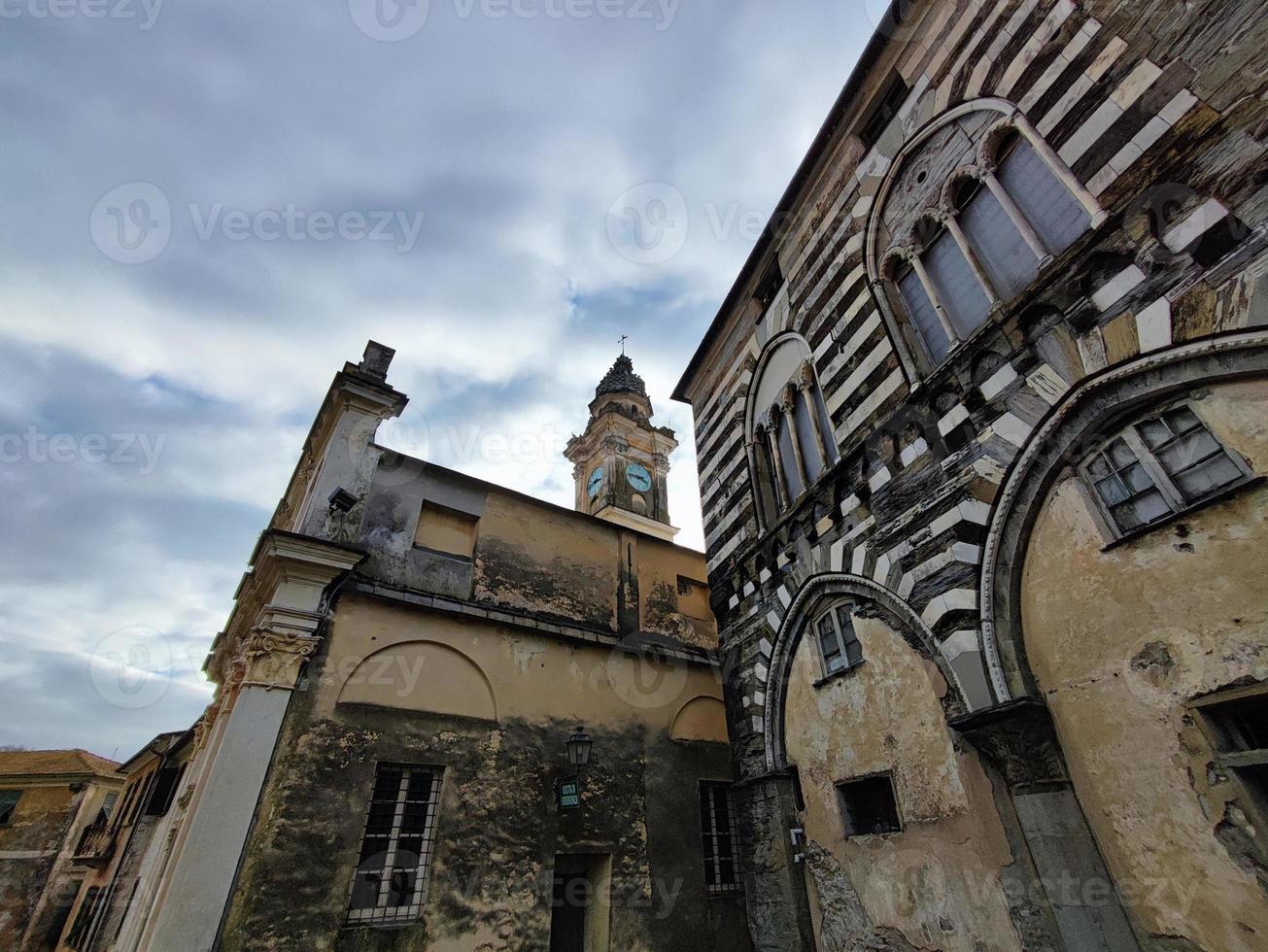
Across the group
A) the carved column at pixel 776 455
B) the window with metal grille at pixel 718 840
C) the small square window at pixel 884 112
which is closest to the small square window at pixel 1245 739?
the carved column at pixel 776 455

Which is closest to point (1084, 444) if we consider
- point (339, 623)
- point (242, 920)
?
point (339, 623)

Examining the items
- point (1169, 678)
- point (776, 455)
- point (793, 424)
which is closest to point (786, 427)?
point (793, 424)

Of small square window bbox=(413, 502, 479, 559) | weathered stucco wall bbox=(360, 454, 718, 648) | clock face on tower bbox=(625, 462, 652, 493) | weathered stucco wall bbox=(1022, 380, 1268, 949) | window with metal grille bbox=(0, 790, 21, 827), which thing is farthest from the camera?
clock face on tower bbox=(625, 462, 652, 493)

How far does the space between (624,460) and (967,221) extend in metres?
23.4

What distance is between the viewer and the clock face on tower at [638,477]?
97.2ft

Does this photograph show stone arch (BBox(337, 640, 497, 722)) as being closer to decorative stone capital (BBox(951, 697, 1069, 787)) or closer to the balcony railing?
decorative stone capital (BBox(951, 697, 1069, 787))

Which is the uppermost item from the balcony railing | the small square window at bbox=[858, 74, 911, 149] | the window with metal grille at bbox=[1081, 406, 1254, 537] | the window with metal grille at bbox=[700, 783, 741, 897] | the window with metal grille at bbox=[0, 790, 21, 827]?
the small square window at bbox=[858, 74, 911, 149]

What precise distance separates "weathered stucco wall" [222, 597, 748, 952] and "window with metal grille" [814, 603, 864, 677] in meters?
4.15

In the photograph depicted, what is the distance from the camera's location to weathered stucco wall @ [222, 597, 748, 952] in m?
7.17

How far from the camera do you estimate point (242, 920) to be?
662cm

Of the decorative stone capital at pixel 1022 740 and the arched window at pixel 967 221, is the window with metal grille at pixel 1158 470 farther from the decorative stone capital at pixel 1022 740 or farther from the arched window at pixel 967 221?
the arched window at pixel 967 221

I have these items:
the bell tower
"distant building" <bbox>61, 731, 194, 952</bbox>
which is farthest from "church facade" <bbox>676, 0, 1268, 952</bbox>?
the bell tower

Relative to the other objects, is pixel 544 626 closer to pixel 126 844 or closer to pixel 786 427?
pixel 786 427

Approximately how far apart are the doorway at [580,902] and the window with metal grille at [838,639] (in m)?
4.77
